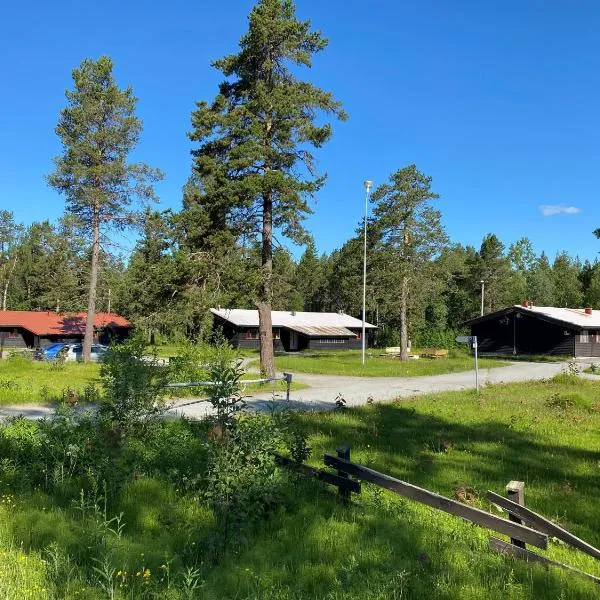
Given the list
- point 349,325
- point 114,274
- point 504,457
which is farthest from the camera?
point 349,325

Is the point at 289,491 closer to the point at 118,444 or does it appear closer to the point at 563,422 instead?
the point at 118,444

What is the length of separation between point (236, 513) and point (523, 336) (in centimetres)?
4943

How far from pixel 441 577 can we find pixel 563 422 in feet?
31.3

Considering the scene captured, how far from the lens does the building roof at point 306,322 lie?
56.9 metres

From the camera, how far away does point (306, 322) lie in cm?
6244

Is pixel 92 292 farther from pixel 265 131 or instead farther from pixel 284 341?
pixel 284 341

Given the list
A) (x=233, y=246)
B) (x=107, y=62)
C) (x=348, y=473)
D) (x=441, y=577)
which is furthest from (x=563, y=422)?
(x=107, y=62)

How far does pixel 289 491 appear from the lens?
6.38m

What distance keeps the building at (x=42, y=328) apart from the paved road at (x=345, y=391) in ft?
108

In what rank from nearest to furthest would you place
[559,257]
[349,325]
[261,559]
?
1. [261,559]
2. [349,325]
3. [559,257]

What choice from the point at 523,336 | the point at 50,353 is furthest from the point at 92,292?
the point at 523,336

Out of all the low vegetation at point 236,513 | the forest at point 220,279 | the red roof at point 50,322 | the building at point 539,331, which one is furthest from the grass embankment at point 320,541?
the red roof at point 50,322

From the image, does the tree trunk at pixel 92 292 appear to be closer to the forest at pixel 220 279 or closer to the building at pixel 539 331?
the forest at pixel 220 279

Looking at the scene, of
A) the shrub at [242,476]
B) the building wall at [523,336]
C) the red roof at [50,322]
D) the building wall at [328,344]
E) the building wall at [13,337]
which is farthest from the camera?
the building wall at [328,344]
